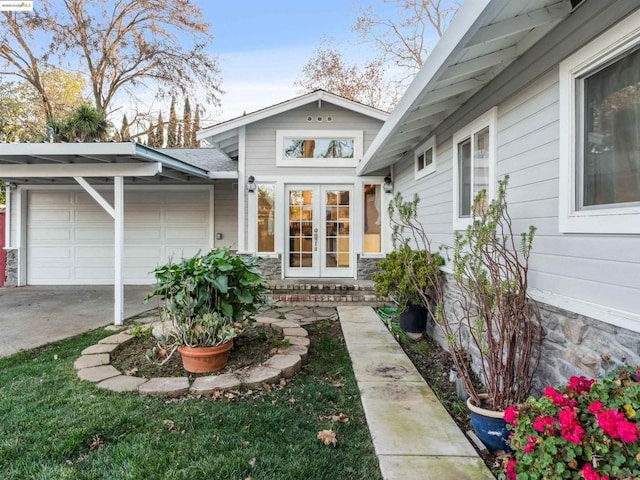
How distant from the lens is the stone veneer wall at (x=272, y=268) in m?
7.48

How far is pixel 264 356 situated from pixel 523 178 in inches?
107

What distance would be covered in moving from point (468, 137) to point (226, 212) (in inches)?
244

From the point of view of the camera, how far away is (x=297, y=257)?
25.2 ft

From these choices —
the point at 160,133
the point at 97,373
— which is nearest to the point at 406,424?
the point at 97,373

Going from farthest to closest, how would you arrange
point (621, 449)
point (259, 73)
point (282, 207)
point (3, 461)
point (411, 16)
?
point (259, 73), point (411, 16), point (282, 207), point (3, 461), point (621, 449)

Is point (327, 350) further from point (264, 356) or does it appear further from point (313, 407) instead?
point (313, 407)

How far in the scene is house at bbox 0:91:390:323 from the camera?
5449 millimetres

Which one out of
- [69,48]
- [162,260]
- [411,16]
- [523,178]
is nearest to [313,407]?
[523,178]

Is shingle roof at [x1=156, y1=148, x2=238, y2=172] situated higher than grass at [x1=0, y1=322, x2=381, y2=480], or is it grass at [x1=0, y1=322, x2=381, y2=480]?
shingle roof at [x1=156, y1=148, x2=238, y2=172]

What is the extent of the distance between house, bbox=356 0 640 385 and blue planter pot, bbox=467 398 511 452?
1.61 feet

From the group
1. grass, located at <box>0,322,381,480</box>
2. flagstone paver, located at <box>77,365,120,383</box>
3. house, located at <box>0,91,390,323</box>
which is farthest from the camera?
house, located at <box>0,91,390,323</box>

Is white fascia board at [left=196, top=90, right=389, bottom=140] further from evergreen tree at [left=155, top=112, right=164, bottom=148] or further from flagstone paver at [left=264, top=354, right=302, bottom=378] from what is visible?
evergreen tree at [left=155, top=112, right=164, bottom=148]

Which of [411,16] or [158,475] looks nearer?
[158,475]

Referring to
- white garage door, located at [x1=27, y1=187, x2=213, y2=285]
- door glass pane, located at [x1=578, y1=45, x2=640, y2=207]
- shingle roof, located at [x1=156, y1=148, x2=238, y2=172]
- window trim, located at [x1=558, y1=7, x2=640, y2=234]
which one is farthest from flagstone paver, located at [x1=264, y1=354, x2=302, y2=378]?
white garage door, located at [x1=27, y1=187, x2=213, y2=285]
